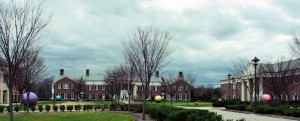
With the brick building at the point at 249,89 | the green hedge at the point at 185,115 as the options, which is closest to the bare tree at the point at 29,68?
the green hedge at the point at 185,115

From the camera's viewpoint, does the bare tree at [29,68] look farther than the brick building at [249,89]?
No

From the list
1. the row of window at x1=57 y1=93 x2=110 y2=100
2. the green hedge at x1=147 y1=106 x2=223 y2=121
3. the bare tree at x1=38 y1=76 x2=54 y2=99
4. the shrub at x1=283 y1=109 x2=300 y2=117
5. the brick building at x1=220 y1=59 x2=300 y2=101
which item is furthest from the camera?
the bare tree at x1=38 y1=76 x2=54 y2=99

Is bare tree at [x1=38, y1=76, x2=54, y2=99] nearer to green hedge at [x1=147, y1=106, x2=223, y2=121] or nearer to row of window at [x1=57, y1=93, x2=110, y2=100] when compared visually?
row of window at [x1=57, y1=93, x2=110, y2=100]

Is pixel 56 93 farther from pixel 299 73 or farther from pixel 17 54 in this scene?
pixel 17 54

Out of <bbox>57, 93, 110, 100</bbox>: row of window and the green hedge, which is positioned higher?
the green hedge

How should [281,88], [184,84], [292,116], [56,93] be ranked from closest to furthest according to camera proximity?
[292,116]
[281,88]
[184,84]
[56,93]

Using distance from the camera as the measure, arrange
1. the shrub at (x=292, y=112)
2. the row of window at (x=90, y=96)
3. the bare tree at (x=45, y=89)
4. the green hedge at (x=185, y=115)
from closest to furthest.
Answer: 1. the green hedge at (x=185, y=115)
2. the shrub at (x=292, y=112)
3. the row of window at (x=90, y=96)
4. the bare tree at (x=45, y=89)

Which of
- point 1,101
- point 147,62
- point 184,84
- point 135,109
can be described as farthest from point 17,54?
point 184,84

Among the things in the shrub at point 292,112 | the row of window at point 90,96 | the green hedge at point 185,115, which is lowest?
the row of window at point 90,96

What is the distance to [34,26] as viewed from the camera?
50.9 ft

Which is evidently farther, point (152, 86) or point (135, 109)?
point (152, 86)

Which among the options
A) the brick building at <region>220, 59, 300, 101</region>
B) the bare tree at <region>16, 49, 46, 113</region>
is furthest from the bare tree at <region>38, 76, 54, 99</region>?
the bare tree at <region>16, 49, 46, 113</region>

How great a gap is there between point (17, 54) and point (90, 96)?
335 feet

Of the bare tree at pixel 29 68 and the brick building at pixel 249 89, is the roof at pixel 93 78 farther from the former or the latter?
the bare tree at pixel 29 68
